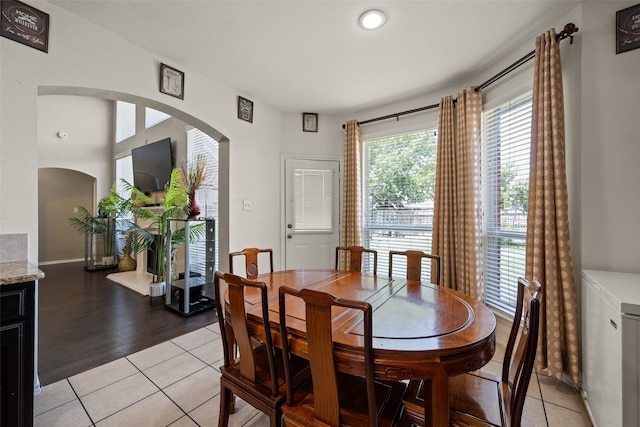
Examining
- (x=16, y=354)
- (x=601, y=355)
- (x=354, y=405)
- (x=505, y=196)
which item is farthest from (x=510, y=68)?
(x=16, y=354)

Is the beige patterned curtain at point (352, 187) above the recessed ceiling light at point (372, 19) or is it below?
below

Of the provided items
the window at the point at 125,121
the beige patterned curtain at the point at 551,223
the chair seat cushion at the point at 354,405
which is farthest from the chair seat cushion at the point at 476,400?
the window at the point at 125,121

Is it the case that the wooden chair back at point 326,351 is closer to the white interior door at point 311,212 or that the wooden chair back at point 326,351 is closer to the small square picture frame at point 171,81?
the small square picture frame at point 171,81

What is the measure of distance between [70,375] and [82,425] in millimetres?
676

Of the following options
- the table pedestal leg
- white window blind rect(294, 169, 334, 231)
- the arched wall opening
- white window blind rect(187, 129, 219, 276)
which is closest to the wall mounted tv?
white window blind rect(187, 129, 219, 276)

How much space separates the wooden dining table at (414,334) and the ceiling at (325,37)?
198 centimetres

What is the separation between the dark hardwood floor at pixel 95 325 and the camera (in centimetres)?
220

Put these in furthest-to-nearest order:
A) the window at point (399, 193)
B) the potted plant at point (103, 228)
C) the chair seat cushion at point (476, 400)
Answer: the potted plant at point (103, 228)
the window at point (399, 193)
the chair seat cushion at point (476, 400)

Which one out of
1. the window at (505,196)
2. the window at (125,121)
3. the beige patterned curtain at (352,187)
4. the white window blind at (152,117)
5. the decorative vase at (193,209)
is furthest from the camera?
the window at (125,121)

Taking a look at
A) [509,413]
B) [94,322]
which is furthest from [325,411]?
[94,322]

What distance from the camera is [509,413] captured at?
1047mm

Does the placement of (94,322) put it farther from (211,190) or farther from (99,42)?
(99,42)

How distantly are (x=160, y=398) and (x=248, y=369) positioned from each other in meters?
0.97

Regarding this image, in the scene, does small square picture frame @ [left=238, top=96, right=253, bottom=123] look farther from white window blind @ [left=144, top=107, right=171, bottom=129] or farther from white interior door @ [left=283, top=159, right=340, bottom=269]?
white window blind @ [left=144, top=107, right=171, bottom=129]
